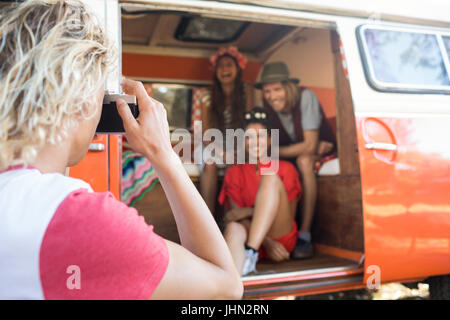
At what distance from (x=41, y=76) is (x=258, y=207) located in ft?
6.90

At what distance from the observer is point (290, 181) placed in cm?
305

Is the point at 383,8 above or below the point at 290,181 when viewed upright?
above

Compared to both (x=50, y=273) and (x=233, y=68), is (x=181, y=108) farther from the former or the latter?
(x=50, y=273)

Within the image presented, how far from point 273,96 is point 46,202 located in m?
3.28

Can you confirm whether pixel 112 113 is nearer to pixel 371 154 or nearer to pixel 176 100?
pixel 371 154

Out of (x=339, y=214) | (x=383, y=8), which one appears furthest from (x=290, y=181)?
(x=383, y=8)

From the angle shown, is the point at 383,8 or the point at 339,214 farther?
the point at 339,214

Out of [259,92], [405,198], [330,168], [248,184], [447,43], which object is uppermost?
[259,92]

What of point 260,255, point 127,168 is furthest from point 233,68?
point 260,255

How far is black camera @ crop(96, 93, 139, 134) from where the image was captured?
0.92 metres

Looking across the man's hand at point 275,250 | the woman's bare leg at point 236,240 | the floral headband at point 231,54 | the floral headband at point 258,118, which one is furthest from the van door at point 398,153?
the floral headband at point 231,54

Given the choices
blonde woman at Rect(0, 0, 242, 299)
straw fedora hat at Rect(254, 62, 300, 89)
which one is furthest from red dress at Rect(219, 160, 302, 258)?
blonde woman at Rect(0, 0, 242, 299)

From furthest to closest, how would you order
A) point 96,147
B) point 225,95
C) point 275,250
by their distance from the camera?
point 225,95 → point 275,250 → point 96,147

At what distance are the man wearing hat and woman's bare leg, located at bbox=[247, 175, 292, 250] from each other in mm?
264
